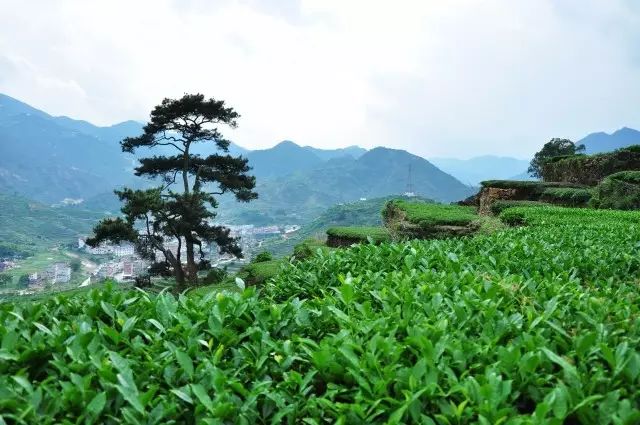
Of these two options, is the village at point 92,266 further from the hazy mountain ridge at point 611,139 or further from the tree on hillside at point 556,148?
the hazy mountain ridge at point 611,139

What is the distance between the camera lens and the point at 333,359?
1852mm

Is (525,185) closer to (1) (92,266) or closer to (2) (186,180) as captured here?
(2) (186,180)

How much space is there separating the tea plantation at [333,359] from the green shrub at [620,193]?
1011 cm

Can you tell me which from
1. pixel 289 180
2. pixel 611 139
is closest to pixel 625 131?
pixel 611 139

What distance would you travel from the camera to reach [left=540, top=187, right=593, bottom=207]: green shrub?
504 inches

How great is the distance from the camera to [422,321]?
2.19 metres

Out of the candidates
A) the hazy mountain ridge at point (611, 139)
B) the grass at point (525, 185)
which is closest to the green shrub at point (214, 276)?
the grass at point (525, 185)

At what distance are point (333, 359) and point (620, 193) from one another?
482 inches

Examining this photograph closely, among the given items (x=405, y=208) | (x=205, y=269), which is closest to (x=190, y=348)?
(x=405, y=208)

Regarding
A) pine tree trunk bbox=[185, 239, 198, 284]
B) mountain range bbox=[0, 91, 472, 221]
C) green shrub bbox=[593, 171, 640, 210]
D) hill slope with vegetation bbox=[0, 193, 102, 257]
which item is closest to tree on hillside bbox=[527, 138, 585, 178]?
green shrub bbox=[593, 171, 640, 210]

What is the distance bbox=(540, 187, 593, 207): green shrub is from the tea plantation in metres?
11.0

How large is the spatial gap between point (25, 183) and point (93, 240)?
166015mm

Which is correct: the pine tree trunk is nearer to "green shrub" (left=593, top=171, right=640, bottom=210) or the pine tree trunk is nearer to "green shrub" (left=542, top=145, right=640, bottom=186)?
"green shrub" (left=542, top=145, right=640, bottom=186)

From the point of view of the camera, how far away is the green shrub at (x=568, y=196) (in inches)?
504
